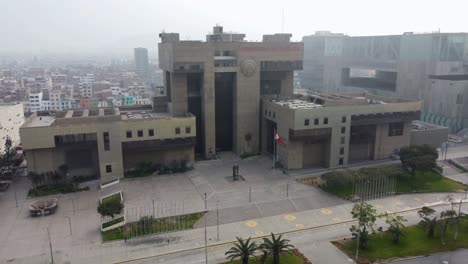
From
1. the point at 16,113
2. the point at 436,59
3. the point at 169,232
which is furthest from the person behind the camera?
the point at 436,59

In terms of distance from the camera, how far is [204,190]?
2384 inches

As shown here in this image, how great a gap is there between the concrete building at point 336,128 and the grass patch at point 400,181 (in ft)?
25.7

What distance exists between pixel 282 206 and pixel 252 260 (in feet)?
51.4

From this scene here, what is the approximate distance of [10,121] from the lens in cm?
8469

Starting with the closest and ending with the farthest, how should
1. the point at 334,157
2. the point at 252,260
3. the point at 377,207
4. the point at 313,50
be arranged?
the point at 252,260 < the point at 377,207 < the point at 334,157 < the point at 313,50

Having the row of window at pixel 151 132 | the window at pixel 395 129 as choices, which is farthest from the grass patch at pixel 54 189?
the window at pixel 395 129

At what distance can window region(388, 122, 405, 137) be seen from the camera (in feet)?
246

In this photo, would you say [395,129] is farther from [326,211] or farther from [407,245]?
[407,245]

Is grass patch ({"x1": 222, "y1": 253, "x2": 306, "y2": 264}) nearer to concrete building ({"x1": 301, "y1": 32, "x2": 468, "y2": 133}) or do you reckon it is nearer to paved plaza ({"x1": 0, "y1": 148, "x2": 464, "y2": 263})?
paved plaza ({"x1": 0, "y1": 148, "x2": 464, "y2": 263})

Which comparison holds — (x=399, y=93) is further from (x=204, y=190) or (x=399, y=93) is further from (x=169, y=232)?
(x=169, y=232)

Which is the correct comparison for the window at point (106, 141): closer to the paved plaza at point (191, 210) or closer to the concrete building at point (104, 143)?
the concrete building at point (104, 143)

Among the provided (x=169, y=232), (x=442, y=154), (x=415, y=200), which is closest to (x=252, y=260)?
(x=169, y=232)

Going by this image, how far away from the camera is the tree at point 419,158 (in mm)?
61312

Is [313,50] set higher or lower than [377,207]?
higher
